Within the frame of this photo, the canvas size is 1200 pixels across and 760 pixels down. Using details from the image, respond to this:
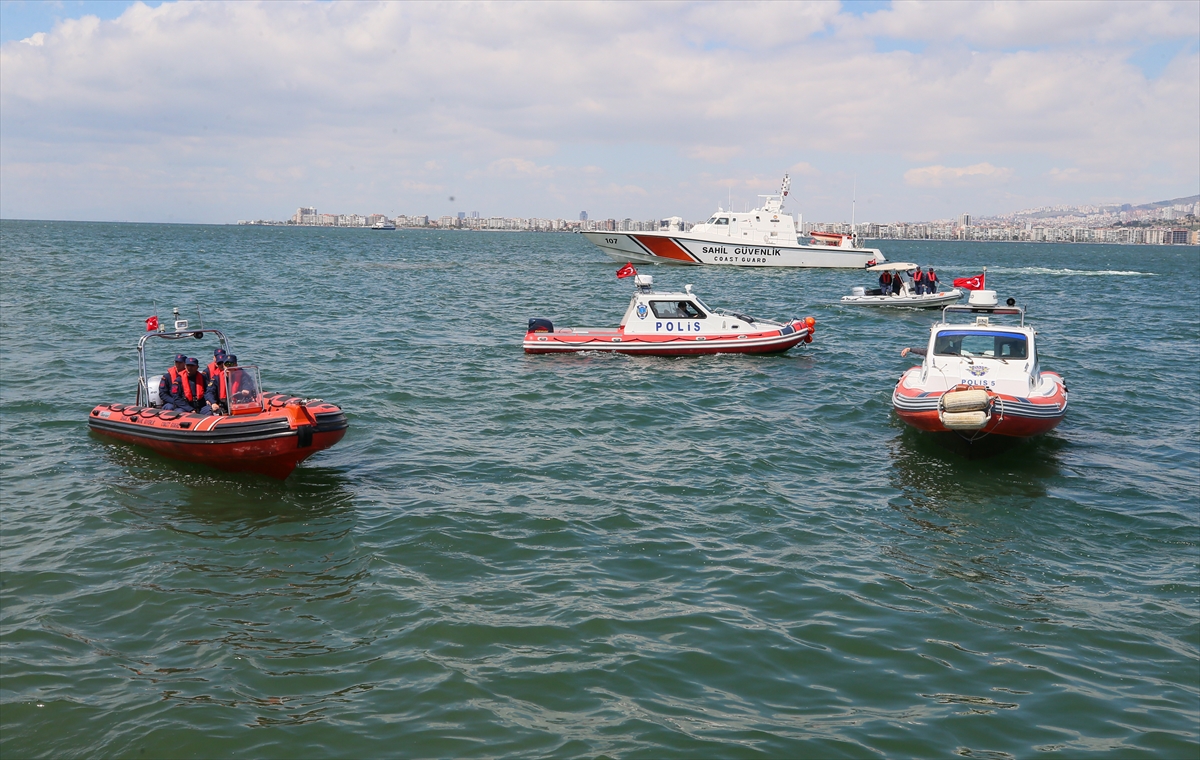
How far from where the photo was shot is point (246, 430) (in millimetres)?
12133

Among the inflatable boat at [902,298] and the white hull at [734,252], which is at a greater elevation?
the white hull at [734,252]

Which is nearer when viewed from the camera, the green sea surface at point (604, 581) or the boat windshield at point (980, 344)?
the green sea surface at point (604, 581)

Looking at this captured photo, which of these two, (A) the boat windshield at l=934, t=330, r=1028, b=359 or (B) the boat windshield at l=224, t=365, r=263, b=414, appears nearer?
(B) the boat windshield at l=224, t=365, r=263, b=414

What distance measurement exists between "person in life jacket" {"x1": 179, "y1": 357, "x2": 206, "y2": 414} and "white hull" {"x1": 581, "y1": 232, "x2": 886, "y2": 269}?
46.2m

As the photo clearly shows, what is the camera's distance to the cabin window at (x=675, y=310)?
76.2 ft

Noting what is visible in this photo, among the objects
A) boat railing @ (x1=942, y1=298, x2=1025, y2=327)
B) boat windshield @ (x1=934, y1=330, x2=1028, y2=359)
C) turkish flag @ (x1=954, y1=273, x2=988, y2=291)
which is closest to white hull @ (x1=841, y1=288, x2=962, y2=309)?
turkish flag @ (x1=954, y1=273, x2=988, y2=291)

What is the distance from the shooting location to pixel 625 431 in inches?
631

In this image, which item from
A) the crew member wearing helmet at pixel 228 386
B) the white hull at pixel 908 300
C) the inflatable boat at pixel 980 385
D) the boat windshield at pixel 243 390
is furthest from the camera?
the white hull at pixel 908 300

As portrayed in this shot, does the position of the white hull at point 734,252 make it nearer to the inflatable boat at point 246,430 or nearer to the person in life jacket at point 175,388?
the person in life jacket at point 175,388

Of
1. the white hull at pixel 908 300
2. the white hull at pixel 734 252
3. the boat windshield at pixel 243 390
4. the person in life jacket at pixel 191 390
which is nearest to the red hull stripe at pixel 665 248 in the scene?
the white hull at pixel 734 252

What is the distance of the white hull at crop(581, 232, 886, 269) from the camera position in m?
57.8

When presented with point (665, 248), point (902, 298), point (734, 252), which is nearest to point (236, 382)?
point (902, 298)

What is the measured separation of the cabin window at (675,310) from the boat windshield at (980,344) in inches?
314

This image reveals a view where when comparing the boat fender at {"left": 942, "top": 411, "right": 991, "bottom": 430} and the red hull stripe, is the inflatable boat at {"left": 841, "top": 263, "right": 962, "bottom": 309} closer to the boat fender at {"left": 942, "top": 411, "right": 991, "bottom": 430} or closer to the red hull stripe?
the red hull stripe
